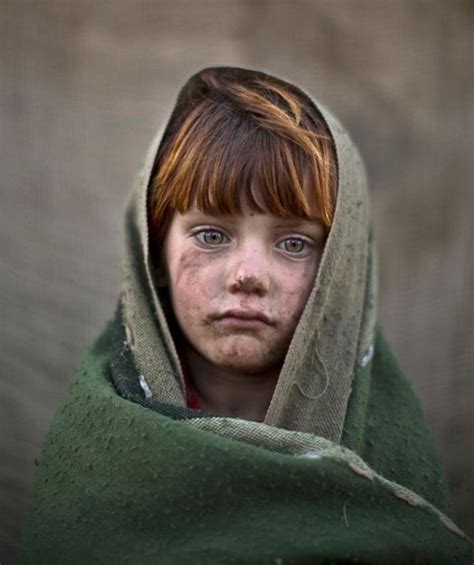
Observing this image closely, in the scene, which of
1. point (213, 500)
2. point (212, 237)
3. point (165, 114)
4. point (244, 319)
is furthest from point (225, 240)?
point (165, 114)

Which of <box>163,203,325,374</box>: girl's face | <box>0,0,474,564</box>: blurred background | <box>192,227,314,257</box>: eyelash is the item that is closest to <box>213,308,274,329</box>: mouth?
<box>163,203,325,374</box>: girl's face

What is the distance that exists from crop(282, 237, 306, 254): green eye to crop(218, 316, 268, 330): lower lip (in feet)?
0.45

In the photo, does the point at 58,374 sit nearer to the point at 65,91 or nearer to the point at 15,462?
the point at 15,462

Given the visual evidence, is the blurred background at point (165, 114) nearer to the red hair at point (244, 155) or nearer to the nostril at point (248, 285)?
the red hair at point (244, 155)

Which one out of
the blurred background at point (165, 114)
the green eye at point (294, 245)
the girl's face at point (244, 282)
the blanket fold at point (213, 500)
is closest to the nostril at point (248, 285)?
the girl's face at point (244, 282)

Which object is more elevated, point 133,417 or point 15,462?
point 133,417

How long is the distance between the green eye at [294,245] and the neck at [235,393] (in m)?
0.25

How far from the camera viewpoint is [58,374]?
9.22 ft

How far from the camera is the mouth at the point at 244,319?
1666mm

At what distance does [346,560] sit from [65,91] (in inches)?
70.7

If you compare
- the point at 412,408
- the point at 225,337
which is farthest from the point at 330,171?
the point at 412,408

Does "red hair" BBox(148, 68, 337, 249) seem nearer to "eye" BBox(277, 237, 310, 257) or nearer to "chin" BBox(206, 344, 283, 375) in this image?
"eye" BBox(277, 237, 310, 257)

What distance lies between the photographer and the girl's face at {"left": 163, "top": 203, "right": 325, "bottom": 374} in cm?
167

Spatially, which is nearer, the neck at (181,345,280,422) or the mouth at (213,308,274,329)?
the mouth at (213,308,274,329)
